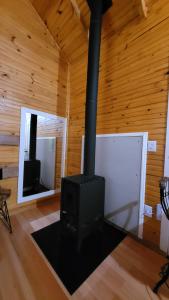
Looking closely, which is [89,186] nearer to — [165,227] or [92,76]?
[165,227]

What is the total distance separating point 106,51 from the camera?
225cm

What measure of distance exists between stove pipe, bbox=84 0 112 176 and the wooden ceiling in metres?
0.21

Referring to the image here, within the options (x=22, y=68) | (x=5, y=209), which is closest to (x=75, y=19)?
(x=22, y=68)

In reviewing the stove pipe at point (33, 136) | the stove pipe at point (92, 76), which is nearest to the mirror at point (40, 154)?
the stove pipe at point (33, 136)

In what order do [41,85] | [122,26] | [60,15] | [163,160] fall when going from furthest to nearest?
A: [41,85]
[60,15]
[122,26]
[163,160]

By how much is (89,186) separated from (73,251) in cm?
73

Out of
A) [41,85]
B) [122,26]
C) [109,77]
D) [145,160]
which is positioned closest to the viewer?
[145,160]

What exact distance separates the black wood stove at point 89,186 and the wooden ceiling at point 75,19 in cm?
18

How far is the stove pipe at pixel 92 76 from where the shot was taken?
71.7 inches

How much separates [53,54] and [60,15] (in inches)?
22.3

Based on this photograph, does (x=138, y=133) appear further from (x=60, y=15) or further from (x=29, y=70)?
(x=60, y=15)

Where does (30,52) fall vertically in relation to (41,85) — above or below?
above

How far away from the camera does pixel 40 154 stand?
8.81 ft

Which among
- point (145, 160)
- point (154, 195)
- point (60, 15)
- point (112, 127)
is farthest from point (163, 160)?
point (60, 15)
